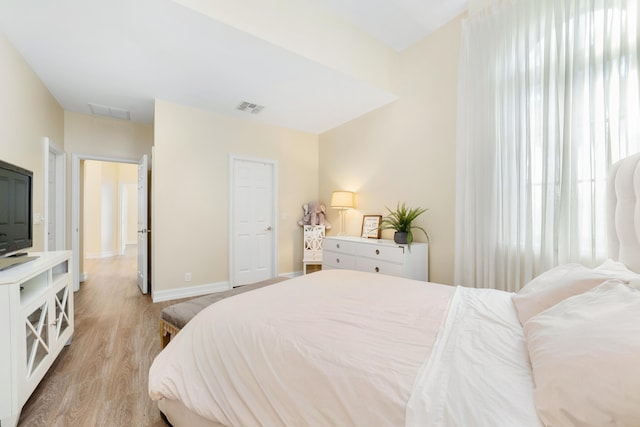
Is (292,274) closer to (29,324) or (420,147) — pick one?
(420,147)

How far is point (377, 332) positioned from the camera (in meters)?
0.99

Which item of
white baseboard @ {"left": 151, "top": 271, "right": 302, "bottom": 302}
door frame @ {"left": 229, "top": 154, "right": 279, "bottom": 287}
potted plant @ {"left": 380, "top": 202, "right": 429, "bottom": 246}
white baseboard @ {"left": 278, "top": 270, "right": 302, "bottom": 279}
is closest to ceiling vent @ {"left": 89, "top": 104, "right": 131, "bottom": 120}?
door frame @ {"left": 229, "top": 154, "right": 279, "bottom": 287}

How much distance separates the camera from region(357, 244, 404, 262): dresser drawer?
2.84 meters

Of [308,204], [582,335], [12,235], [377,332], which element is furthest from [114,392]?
[308,204]

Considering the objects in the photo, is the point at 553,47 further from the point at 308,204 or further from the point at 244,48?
the point at 308,204

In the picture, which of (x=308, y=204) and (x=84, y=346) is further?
(x=308, y=204)

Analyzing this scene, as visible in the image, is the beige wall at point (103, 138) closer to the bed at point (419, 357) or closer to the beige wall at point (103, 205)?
the beige wall at point (103, 205)

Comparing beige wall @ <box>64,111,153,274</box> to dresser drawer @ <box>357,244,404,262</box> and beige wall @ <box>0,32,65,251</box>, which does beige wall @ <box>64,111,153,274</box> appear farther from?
dresser drawer @ <box>357,244,404,262</box>

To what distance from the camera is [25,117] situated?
2.50 m

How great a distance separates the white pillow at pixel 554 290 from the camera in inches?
41.1

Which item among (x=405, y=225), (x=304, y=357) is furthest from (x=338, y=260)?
(x=304, y=357)

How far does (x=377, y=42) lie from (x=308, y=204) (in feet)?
8.25

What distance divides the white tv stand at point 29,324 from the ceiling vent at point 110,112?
241cm

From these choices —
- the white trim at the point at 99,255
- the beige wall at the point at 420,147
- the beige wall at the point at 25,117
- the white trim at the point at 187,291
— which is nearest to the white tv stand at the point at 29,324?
Result: the beige wall at the point at 25,117
